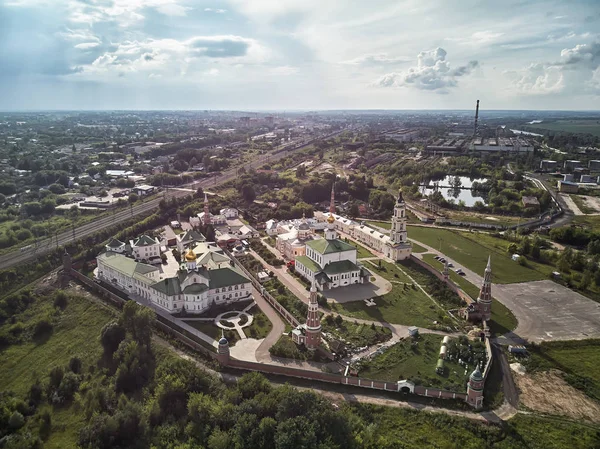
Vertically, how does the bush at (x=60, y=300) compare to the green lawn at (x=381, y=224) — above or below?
below

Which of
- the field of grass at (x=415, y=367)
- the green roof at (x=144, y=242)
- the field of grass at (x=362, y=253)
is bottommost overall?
the field of grass at (x=415, y=367)

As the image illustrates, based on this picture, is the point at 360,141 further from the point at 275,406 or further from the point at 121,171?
the point at 275,406

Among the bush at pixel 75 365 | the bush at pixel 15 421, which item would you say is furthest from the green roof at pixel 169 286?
the bush at pixel 15 421

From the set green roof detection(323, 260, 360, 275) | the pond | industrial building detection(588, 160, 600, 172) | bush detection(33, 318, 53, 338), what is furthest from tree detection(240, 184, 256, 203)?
industrial building detection(588, 160, 600, 172)

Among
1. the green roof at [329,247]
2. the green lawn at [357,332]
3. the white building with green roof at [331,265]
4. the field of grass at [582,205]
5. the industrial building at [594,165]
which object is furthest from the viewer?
the industrial building at [594,165]

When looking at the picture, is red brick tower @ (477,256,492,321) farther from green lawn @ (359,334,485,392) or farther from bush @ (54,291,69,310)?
bush @ (54,291,69,310)

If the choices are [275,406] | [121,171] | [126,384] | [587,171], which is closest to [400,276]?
[275,406]

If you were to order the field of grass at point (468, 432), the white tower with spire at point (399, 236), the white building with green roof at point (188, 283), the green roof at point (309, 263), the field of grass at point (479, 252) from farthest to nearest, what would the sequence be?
1. the white tower with spire at point (399, 236)
2. the field of grass at point (479, 252)
3. the green roof at point (309, 263)
4. the white building with green roof at point (188, 283)
5. the field of grass at point (468, 432)

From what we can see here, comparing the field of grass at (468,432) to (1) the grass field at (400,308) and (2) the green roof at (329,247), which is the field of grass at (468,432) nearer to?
(1) the grass field at (400,308)
